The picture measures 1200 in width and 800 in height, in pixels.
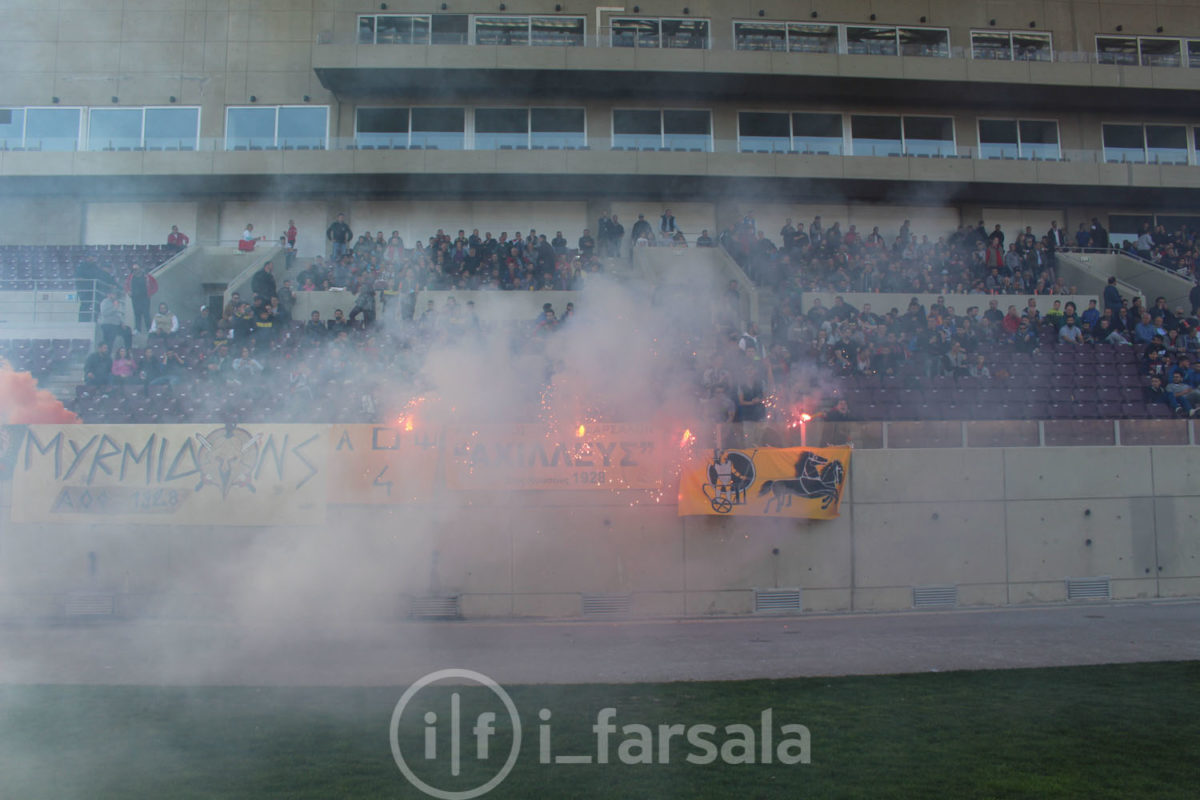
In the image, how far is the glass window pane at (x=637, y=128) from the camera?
1980 cm

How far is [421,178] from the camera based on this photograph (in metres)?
19.1

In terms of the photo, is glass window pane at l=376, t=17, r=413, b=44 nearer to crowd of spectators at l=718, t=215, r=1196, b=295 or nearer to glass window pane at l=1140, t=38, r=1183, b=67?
crowd of spectators at l=718, t=215, r=1196, b=295

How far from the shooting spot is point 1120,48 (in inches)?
832

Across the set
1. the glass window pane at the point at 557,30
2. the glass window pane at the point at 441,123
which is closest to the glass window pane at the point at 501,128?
the glass window pane at the point at 441,123

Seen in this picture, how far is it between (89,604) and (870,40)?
19702 mm

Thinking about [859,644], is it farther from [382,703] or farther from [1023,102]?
[1023,102]

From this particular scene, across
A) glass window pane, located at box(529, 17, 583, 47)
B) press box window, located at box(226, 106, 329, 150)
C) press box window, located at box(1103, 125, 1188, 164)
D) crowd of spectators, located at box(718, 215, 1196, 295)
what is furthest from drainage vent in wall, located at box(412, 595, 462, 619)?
press box window, located at box(1103, 125, 1188, 164)

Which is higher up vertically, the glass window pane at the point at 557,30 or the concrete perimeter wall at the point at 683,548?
the glass window pane at the point at 557,30

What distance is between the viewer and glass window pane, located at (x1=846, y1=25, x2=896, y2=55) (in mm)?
20344

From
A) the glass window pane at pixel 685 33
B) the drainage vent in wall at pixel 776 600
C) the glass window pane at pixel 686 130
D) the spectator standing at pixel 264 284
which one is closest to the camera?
the drainage vent in wall at pixel 776 600

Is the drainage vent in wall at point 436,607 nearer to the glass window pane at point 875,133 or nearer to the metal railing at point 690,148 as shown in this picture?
the metal railing at point 690,148

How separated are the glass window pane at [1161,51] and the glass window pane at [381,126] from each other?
18080 millimetres

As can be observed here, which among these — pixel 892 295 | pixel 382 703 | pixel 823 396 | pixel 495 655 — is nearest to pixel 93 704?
pixel 382 703

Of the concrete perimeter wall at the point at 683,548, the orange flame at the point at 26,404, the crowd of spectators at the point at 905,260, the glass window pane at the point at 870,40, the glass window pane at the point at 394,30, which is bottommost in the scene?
the concrete perimeter wall at the point at 683,548
